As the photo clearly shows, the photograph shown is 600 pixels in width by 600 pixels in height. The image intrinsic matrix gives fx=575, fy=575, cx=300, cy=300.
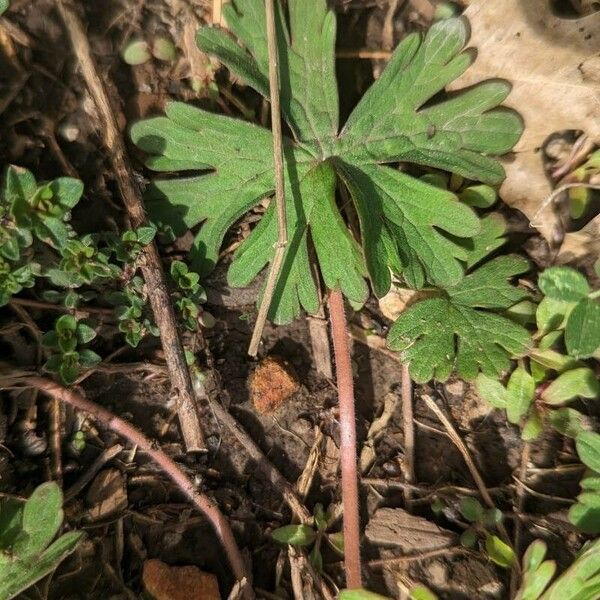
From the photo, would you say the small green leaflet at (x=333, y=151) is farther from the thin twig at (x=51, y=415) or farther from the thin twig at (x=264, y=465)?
the thin twig at (x=51, y=415)

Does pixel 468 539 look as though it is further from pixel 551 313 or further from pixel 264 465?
pixel 551 313

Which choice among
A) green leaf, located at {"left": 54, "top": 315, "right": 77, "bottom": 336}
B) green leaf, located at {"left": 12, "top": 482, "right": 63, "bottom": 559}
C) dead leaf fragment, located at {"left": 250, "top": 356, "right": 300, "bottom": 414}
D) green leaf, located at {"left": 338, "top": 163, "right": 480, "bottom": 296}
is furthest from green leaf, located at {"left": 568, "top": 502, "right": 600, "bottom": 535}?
green leaf, located at {"left": 54, "top": 315, "right": 77, "bottom": 336}

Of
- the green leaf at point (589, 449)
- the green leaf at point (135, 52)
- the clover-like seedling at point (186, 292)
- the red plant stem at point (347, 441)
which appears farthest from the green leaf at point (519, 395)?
the green leaf at point (135, 52)

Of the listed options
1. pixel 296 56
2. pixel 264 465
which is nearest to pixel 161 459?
pixel 264 465

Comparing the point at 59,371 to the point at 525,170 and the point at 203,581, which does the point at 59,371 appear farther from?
the point at 525,170

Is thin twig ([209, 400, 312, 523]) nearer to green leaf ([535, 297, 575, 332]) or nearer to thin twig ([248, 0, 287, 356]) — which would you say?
thin twig ([248, 0, 287, 356])

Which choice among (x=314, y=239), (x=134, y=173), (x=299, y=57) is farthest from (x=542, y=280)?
(x=134, y=173)
